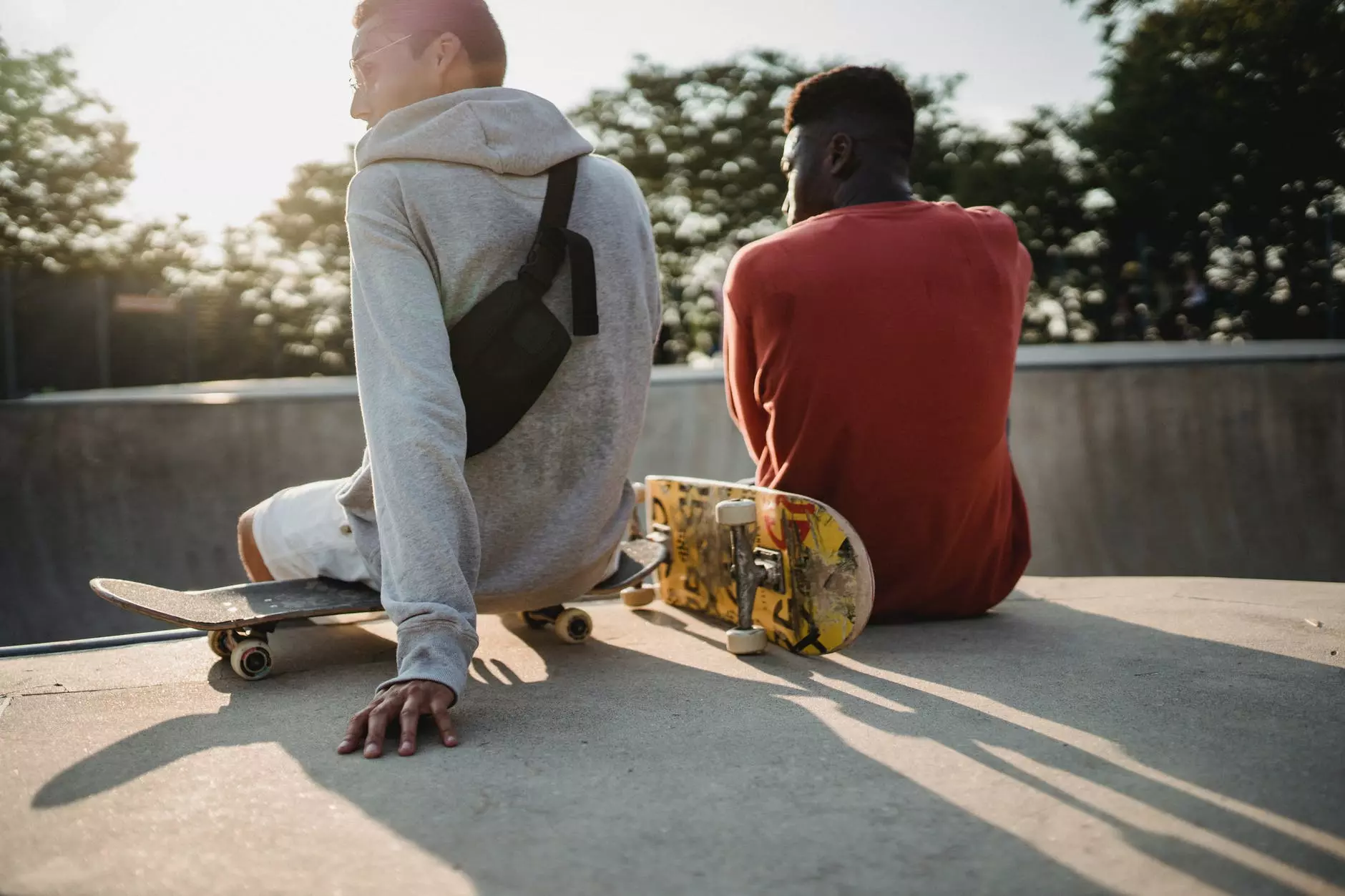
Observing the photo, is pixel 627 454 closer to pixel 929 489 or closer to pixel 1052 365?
pixel 929 489

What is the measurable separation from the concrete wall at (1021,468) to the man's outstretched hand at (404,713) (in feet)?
19.1

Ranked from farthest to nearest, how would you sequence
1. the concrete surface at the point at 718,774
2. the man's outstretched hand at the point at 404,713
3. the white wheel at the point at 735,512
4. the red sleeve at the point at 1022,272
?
the red sleeve at the point at 1022,272
the white wheel at the point at 735,512
the man's outstretched hand at the point at 404,713
the concrete surface at the point at 718,774

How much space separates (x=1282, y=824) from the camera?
5.16ft

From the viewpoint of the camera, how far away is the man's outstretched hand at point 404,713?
78.5 inches

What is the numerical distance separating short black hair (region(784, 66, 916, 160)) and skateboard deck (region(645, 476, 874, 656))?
48.5 inches

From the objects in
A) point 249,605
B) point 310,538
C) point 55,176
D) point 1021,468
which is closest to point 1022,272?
point 310,538

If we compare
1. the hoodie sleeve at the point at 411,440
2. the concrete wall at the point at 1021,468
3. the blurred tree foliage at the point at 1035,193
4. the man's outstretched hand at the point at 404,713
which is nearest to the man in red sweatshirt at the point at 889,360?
the hoodie sleeve at the point at 411,440

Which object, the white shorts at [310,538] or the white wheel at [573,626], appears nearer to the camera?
the white shorts at [310,538]

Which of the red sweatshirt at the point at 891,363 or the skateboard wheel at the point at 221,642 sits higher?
the red sweatshirt at the point at 891,363

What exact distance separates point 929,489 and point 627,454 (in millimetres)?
962

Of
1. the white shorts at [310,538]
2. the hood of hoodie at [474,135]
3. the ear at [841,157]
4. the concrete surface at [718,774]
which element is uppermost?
the ear at [841,157]

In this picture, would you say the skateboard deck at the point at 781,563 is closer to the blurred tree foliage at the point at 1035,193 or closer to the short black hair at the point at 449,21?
the short black hair at the point at 449,21

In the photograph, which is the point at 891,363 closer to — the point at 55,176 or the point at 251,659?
the point at 251,659

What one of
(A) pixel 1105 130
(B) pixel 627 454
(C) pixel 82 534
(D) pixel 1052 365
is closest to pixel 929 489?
(B) pixel 627 454
